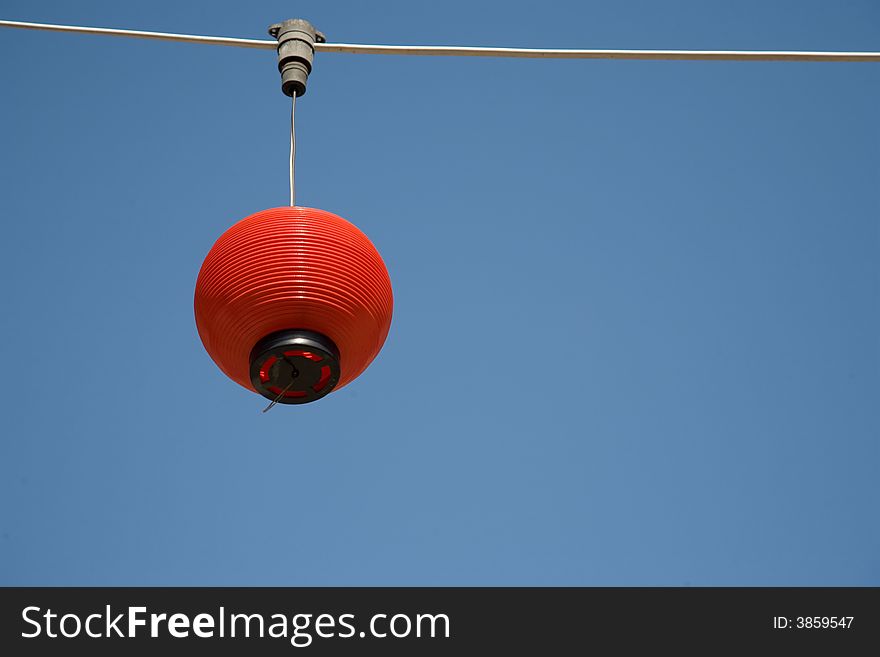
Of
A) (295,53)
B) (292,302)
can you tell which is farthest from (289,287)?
(295,53)

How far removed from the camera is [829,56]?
4.68 meters

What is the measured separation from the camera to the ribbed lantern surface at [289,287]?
350cm

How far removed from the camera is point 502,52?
4.59m

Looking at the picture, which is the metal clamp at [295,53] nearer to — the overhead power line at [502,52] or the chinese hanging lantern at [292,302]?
the overhead power line at [502,52]

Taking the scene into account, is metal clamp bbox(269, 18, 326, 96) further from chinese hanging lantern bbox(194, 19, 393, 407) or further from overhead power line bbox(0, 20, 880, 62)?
chinese hanging lantern bbox(194, 19, 393, 407)

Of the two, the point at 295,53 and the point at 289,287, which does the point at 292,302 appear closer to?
the point at 289,287

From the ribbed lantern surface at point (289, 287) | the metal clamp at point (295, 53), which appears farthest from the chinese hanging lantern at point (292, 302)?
the metal clamp at point (295, 53)

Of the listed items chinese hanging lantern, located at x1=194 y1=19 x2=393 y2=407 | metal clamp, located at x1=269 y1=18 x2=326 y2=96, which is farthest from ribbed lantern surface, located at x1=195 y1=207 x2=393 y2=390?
metal clamp, located at x1=269 y1=18 x2=326 y2=96

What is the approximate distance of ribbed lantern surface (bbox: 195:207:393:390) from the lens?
11.5 ft

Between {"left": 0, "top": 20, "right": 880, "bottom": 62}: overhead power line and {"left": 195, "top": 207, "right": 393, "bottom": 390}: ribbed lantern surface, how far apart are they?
41.9 inches

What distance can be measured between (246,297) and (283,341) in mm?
162
